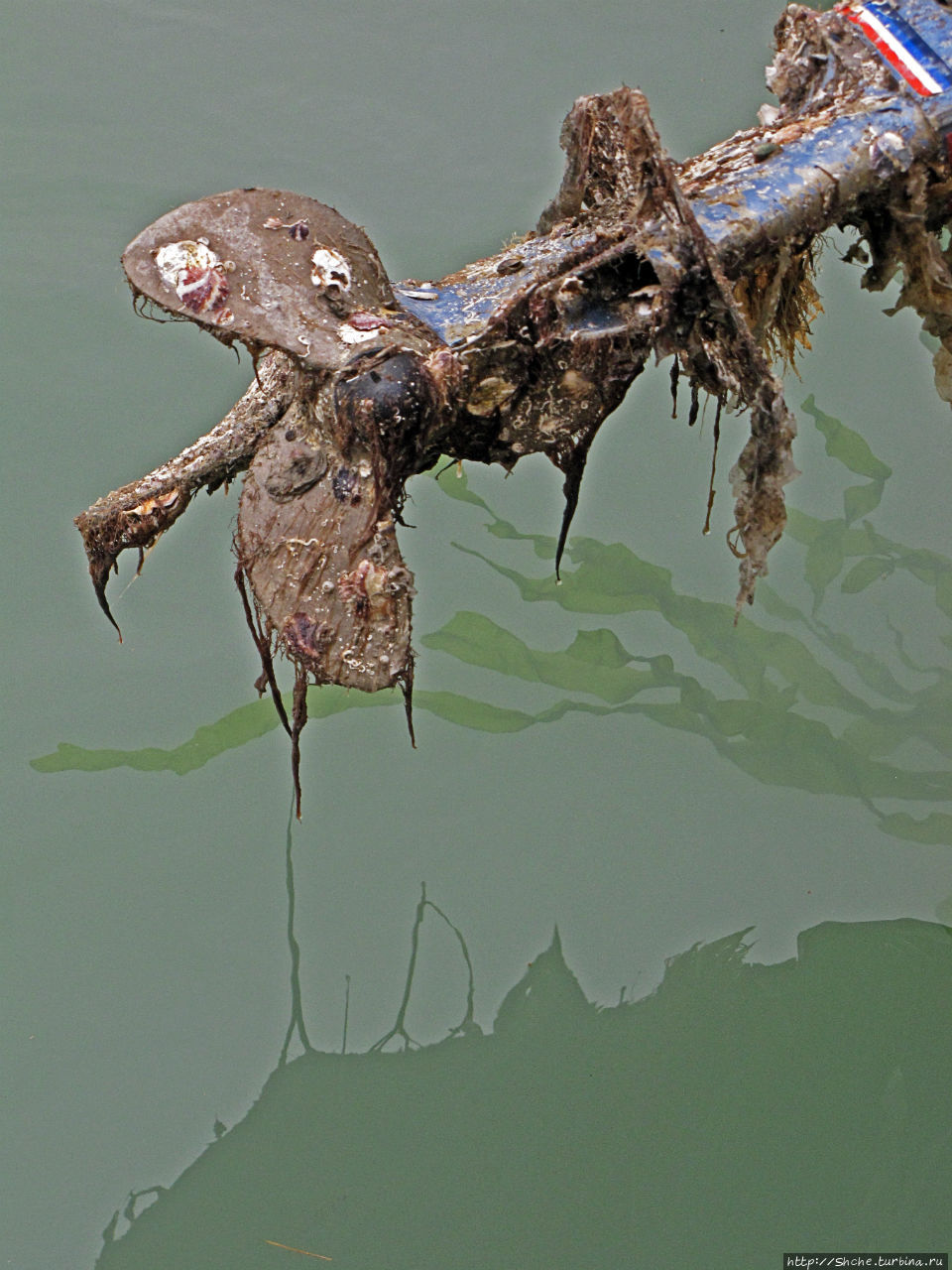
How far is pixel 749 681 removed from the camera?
1.64 m

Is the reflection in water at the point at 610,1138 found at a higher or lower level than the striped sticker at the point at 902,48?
lower

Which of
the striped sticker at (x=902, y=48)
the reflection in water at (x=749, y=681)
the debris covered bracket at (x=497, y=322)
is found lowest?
the reflection in water at (x=749, y=681)

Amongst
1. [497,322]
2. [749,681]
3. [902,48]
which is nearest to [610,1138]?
[749,681]

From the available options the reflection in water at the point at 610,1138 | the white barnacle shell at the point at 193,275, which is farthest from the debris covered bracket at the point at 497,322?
the reflection in water at the point at 610,1138

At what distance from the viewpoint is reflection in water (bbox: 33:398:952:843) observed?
155cm

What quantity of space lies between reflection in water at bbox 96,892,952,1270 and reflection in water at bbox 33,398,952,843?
250 millimetres

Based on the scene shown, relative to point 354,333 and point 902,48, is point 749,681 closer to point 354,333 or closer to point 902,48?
point 902,48

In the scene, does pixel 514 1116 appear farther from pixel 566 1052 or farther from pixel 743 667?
pixel 743 667

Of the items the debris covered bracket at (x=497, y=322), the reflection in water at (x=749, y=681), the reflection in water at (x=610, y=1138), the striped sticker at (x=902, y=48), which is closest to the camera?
the debris covered bracket at (x=497, y=322)

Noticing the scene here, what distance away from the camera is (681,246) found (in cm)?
87

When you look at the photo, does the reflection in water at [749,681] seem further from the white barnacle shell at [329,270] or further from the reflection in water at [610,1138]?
the white barnacle shell at [329,270]

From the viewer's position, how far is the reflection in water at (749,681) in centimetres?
155

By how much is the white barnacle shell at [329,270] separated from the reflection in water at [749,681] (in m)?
0.74

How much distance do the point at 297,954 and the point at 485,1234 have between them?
0.35 meters
